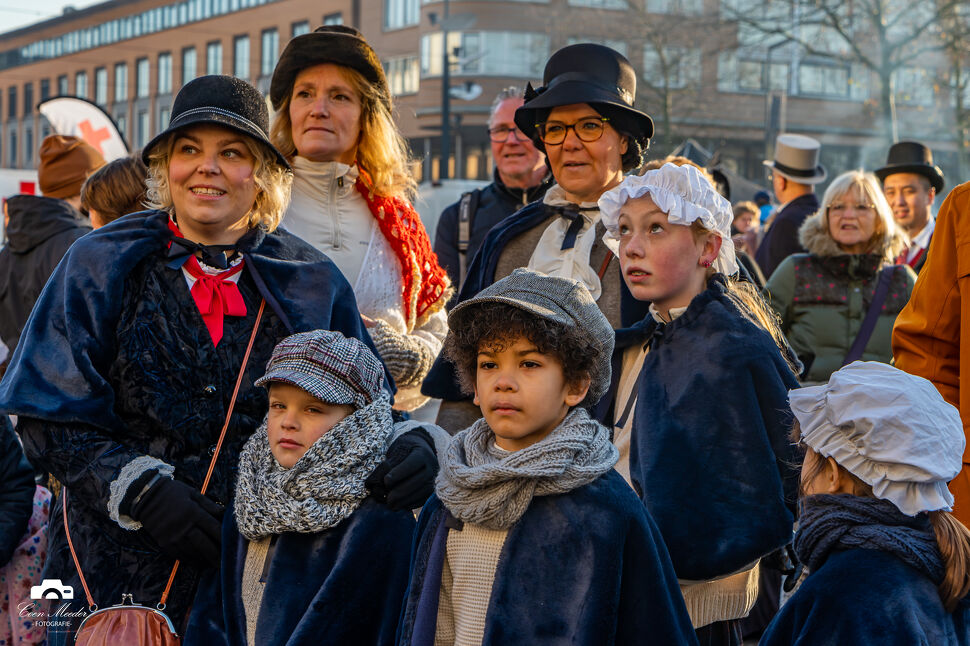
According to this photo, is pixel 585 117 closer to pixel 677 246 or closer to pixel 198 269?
pixel 677 246

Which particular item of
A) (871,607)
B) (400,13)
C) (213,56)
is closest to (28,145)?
(213,56)

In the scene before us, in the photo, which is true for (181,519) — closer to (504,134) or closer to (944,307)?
(944,307)

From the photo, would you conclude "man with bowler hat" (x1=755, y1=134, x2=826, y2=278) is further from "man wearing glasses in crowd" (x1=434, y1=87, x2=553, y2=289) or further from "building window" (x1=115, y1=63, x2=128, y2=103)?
"building window" (x1=115, y1=63, x2=128, y2=103)

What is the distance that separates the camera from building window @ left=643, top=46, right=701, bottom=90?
32.3 m

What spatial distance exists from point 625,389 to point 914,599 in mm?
1208

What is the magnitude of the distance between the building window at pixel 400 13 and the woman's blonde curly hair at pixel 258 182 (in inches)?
1658

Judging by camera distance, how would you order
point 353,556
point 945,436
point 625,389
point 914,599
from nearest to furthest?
point 914,599, point 945,436, point 353,556, point 625,389

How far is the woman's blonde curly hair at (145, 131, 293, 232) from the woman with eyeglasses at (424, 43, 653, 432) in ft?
2.57

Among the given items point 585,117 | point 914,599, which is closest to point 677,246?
point 585,117

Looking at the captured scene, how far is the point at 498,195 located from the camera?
626 centimetres

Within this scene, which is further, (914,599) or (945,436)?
(945,436)

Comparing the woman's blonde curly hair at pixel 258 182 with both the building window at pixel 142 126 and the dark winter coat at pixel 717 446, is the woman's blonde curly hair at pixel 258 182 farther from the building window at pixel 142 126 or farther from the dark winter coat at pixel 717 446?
the building window at pixel 142 126

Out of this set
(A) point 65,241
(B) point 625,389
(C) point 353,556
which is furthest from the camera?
(A) point 65,241

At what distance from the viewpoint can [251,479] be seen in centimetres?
299
